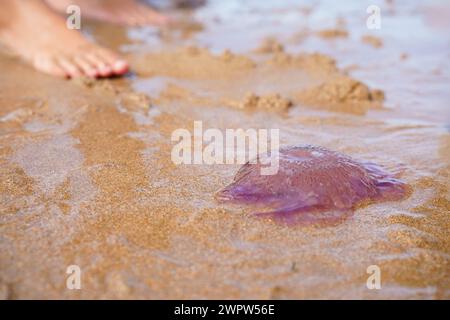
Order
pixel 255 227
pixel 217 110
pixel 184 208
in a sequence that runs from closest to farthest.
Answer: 1. pixel 255 227
2. pixel 184 208
3. pixel 217 110

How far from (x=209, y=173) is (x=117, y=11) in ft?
14.4

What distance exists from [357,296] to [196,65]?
2.86 meters

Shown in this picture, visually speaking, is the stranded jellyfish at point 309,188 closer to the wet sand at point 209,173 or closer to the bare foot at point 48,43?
the wet sand at point 209,173

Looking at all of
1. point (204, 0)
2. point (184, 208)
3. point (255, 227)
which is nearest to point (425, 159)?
point (255, 227)

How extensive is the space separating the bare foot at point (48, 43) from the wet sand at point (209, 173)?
170 mm

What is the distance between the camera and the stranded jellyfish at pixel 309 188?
6.07 feet

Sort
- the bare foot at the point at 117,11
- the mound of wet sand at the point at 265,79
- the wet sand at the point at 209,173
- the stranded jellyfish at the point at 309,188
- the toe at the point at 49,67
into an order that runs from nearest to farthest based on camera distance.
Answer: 1. the wet sand at the point at 209,173
2. the stranded jellyfish at the point at 309,188
3. the mound of wet sand at the point at 265,79
4. the toe at the point at 49,67
5. the bare foot at the point at 117,11

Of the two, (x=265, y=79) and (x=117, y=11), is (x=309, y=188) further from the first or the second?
(x=117, y=11)

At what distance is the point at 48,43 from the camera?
13.1 ft

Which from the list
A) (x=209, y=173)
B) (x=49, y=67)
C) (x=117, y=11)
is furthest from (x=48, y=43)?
(x=209, y=173)

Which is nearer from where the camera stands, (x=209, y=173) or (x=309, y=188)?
(x=309, y=188)

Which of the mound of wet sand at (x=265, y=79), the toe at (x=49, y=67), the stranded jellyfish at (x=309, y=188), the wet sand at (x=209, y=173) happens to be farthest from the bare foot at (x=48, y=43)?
the stranded jellyfish at (x=309, y=188)

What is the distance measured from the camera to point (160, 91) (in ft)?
11.2

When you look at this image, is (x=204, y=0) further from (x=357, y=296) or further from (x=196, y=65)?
(x=357, y=296)
